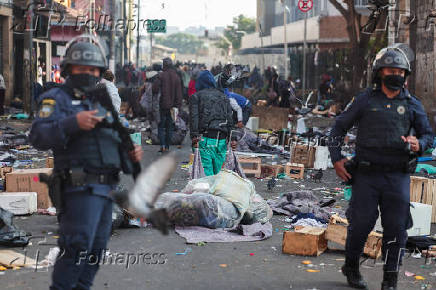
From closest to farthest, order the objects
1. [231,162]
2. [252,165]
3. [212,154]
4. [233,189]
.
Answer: [233,189] → [212,154] → [231,162] → [252,165]

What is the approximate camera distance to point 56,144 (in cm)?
470

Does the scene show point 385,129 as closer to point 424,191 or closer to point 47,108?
point 47,108

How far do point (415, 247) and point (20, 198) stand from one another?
475 centimetres

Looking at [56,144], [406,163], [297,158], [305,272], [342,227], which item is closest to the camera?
[56,144]

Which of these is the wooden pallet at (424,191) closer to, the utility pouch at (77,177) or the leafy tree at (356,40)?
the utility pouch at (77,177)

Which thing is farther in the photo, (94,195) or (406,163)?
(406,163)

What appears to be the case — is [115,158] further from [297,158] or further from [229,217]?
[297,158]

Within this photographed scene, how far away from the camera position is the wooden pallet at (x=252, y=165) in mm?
13492

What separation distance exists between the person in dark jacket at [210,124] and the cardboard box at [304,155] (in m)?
5.33

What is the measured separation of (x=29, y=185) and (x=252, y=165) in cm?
498

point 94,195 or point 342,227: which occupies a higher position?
point 94,195

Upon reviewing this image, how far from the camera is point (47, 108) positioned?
4746 millimetres

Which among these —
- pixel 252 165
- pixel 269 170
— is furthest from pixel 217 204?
pixel 269 170

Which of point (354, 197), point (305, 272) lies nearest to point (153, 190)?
point (354, 197)
